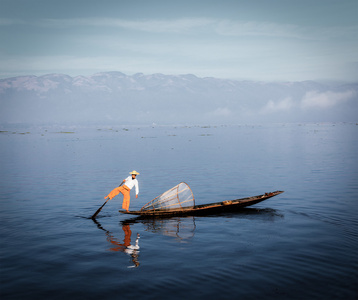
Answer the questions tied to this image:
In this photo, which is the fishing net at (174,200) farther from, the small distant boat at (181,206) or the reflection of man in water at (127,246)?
the reflection of man in water at (127,246)

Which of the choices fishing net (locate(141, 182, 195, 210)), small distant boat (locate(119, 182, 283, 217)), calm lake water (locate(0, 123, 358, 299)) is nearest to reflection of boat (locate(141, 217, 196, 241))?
calm lake water (locate(0, 123, 358, 299))

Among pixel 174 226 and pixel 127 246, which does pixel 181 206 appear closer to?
pixel 174 226

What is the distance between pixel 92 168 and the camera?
50625mm

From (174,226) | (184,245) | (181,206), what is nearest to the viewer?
(184,245)

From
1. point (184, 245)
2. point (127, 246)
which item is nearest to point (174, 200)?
point (184, 245)

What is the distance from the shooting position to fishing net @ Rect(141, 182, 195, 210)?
2503 centimetres

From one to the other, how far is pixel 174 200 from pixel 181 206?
601 millimetres

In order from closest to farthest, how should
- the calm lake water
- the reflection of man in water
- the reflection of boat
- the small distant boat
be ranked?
the calm lake water → the reflection of man in water → the reflection of boat → the small distant boat

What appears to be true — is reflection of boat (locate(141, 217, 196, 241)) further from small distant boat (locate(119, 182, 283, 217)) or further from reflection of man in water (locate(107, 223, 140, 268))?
reflection of man in water (locate(107, 223, 140, 268))

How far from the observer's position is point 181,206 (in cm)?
2536

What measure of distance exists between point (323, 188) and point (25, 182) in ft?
94.4

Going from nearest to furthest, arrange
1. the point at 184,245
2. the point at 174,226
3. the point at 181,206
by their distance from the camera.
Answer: the point at 184,245
the point at 174,226
the point at 181,206

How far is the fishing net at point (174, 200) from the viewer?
25031 millimetres

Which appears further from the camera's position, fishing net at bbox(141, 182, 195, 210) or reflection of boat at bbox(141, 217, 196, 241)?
fishing net at bbox(141, 182, 195, 210)
